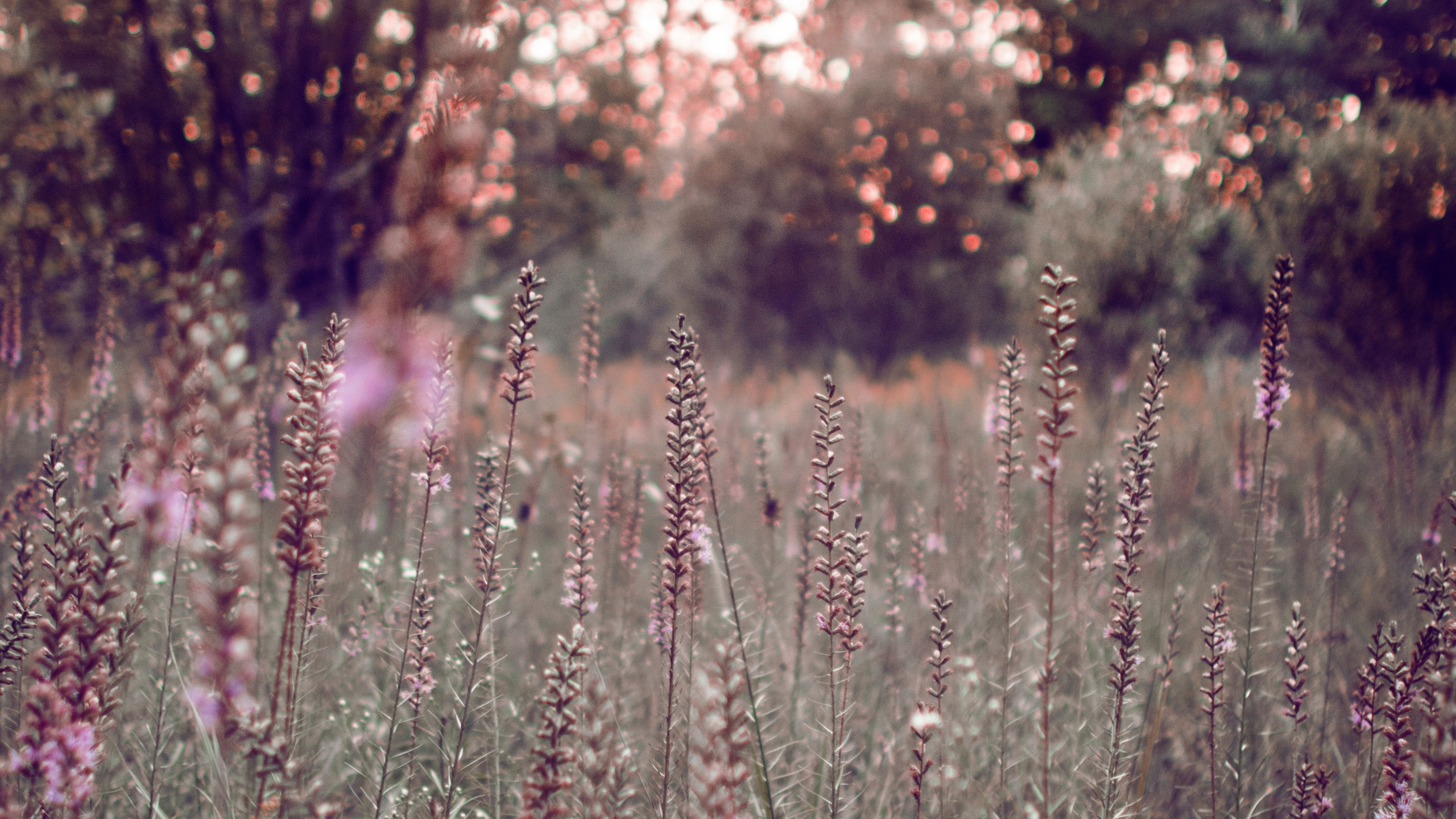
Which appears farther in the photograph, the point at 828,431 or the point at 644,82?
the point at 644,82

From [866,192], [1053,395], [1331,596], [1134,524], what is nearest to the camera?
[1053,395]

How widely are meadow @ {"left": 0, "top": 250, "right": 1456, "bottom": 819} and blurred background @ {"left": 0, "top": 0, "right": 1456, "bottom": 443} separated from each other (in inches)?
13.6

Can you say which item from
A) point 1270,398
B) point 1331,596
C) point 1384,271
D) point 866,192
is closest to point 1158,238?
point 1384,271

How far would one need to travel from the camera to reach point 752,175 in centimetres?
2133

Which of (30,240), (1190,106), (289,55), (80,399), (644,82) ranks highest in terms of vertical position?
(1190,106)

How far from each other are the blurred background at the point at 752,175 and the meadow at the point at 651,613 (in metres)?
0.35

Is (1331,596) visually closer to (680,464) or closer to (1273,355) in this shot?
(1273,355)

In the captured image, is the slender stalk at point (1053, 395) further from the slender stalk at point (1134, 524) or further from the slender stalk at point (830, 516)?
the slender stalk at point (830, 516)

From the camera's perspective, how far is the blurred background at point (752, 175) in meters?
4.60

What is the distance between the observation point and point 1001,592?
2861mm

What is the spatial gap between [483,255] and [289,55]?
621 cm

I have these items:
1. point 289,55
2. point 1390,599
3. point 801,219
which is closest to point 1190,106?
point 801,219

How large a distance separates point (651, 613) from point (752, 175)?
20614 mm

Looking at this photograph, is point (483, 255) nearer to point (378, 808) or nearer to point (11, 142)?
point (11, 142)
